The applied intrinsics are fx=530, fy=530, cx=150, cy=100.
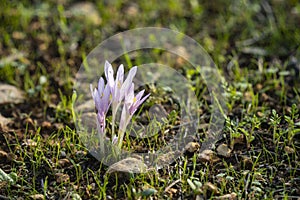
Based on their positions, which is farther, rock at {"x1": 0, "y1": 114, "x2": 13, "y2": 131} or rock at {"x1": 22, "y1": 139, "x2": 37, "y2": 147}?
rock at {"x1": 0, "y1": 114, "x2": 13, "y2": 131}

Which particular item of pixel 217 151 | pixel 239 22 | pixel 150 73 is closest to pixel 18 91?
pixel 150 73

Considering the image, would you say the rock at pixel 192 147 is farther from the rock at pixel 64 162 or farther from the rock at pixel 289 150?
the rock at pixel 64 162

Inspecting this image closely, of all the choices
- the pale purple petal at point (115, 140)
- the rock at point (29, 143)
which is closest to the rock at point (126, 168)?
the pale purple petal at point (115, 140)

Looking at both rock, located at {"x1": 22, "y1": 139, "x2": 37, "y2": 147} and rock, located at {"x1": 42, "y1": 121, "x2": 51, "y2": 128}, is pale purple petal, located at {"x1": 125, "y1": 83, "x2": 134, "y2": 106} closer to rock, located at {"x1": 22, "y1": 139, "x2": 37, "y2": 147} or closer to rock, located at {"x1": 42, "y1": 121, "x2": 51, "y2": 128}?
rock, located at {"x1": 22, "y1": 139, "x2": 37, "y2": 147}

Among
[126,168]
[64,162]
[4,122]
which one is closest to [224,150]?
[126,168]

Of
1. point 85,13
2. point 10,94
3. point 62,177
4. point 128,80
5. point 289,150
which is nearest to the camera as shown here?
point 128,80

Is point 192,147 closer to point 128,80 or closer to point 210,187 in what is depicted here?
point 210,187

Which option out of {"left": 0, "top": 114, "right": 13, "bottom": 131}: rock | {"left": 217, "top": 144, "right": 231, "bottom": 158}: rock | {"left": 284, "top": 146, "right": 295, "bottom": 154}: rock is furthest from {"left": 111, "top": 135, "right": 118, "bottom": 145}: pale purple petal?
{"left": 284, "top": 146, "right": 295, "bottom": 154}: rock

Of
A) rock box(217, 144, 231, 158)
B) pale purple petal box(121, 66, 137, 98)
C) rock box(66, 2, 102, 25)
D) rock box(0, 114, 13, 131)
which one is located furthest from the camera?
rock box(66, 2, 102, 25)
